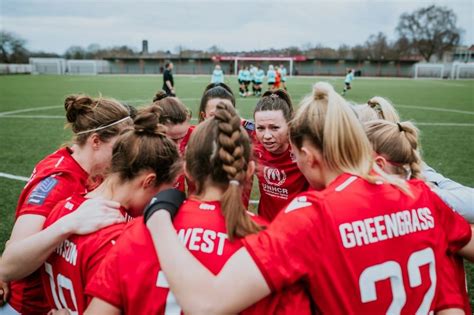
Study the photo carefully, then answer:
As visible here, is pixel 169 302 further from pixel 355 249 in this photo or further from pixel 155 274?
pixel 355 249

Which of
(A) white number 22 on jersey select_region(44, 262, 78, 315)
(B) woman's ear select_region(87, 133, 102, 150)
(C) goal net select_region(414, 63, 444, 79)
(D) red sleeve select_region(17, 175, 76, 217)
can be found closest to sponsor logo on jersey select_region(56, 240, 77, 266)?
(A) white number 22 on jersey select_region(44, 262, 78, 315)

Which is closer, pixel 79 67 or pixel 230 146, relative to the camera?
pixel 230 146

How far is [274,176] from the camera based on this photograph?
378 cm

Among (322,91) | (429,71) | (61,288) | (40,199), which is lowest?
(61,288)

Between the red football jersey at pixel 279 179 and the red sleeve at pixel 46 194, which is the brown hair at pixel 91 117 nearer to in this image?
the red sleeve at pixel 46 194

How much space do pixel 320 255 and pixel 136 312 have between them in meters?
0.77

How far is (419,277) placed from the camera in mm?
1692

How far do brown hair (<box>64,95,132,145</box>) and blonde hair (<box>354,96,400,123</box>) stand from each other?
1949mm

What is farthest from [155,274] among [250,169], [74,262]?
[250,169]

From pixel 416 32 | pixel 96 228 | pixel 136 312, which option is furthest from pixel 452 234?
pixel 416 32

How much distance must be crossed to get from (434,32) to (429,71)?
32.1 metres

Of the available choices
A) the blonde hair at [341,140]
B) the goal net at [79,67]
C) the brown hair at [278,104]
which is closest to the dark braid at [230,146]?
the blonde hair at [341,140]

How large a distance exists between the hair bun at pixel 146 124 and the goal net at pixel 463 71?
72.3m

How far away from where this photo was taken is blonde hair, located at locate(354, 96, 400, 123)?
3400 millimetres
